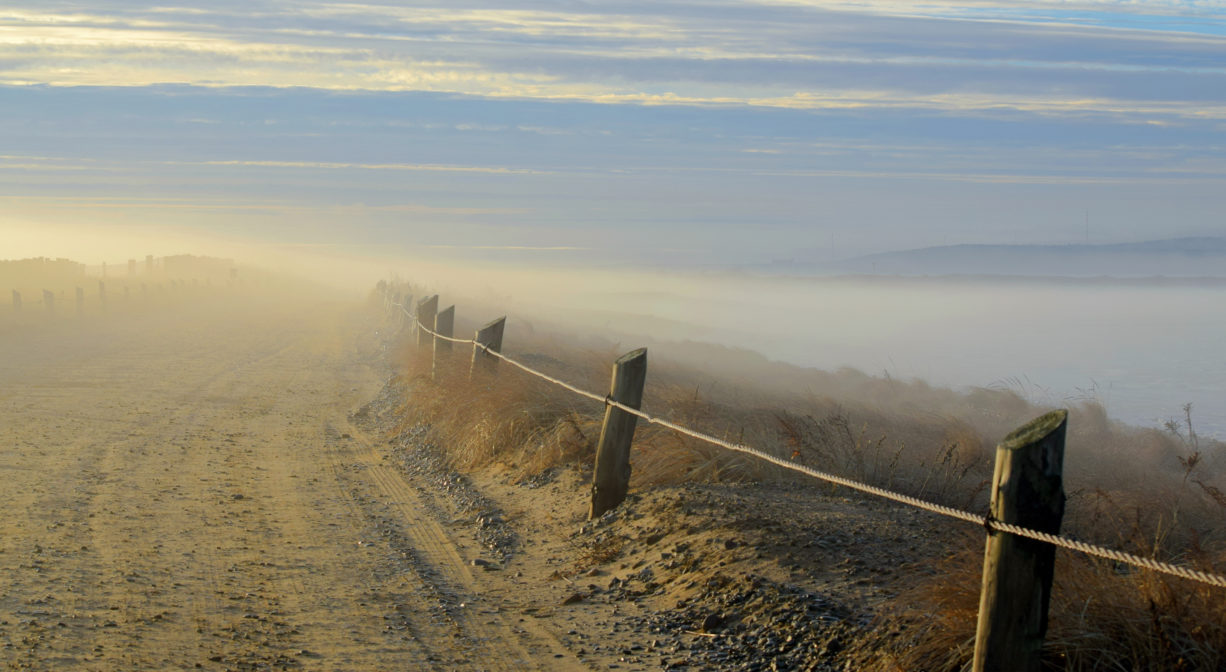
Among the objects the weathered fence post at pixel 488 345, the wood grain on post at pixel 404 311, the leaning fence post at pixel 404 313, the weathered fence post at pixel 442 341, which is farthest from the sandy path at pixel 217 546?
the wood grain on post at pixel 404 311

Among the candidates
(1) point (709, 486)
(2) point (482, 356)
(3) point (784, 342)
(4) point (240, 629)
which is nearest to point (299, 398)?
(2) point (482, 356)

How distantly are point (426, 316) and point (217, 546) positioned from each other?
1022 centimetres

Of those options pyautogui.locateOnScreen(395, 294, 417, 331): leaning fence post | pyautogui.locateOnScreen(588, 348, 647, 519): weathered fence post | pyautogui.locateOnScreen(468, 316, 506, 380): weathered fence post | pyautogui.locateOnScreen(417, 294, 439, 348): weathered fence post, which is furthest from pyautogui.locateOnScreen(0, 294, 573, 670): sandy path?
pyautogui.locateOnScreen(395, 294, 417, 331): leaning fence post

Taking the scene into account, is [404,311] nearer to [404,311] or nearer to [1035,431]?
[404,311]

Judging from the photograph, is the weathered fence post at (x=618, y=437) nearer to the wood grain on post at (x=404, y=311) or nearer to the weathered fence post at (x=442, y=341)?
the weathered fence post at (x=442, y=341)

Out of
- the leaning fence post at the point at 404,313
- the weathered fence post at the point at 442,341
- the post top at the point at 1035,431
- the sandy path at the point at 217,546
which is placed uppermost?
the post top at the point at 1035,431

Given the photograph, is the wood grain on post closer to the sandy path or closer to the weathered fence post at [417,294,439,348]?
the weathered fence post at [417,294,439,348]

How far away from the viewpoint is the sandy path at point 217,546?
513cm

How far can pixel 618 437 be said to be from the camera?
7555 mm

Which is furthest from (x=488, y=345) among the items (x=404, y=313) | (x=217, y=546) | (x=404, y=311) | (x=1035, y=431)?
(x=404, y=313)

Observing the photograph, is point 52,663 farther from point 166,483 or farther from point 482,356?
point 482,356

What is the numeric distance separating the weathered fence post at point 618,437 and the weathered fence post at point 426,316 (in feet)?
30.7

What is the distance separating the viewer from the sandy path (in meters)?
5.13

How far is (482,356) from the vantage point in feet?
39.1
